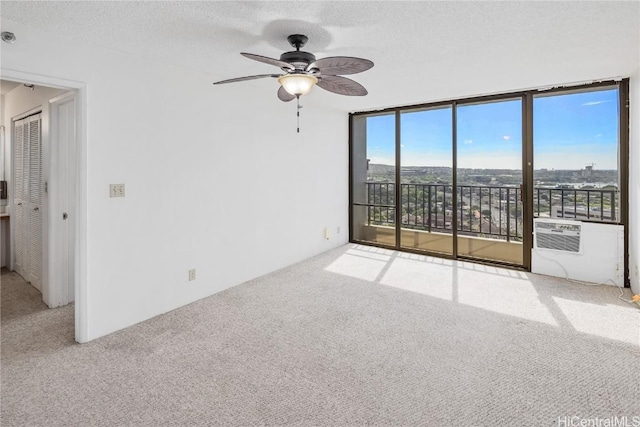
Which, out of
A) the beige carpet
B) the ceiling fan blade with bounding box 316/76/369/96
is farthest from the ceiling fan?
the beige carpet

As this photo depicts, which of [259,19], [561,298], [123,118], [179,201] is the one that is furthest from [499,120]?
[123,118]

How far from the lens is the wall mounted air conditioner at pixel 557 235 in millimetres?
3930

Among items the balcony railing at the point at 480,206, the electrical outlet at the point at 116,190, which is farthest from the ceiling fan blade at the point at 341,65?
the balcony railing at the point at 480,206

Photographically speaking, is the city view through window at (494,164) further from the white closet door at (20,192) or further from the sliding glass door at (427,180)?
the white closet door at (20,192)

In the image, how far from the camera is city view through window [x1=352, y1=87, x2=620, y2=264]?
3.98m

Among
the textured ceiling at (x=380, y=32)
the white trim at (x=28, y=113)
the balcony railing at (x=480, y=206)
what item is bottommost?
the balcony railing at (x=480, y=206)

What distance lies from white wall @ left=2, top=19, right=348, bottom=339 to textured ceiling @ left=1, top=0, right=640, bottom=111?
0.72ft

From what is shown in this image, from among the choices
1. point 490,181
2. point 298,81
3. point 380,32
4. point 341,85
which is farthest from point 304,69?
point 490,181

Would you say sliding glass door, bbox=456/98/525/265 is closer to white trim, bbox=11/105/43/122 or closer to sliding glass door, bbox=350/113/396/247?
Result: sliding glass door, bbox=350/113/396/247

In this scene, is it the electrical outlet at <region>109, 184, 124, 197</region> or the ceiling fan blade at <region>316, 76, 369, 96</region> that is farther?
the electrical outlet at <region>109, 184, 124, 197</region>

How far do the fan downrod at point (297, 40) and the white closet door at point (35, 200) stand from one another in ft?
9.47

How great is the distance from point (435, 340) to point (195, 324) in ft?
6.47

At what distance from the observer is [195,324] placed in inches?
113

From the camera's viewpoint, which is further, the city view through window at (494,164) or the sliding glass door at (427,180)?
the sliding glass door at (427,180)
